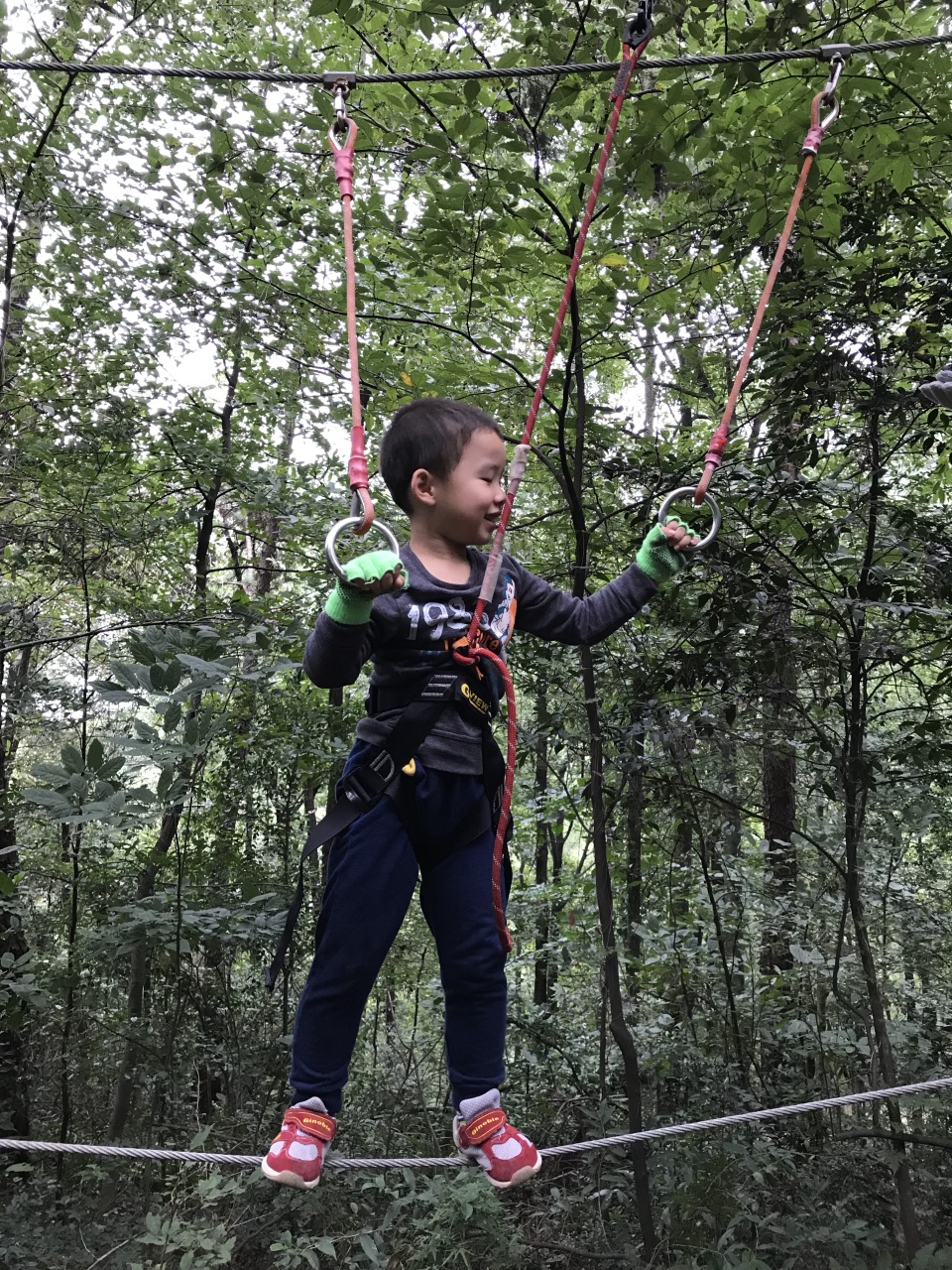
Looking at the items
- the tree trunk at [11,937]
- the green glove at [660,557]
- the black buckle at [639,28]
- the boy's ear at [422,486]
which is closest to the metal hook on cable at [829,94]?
the black buckle at [639,28]

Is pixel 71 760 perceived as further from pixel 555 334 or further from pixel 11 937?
pixel 11 937

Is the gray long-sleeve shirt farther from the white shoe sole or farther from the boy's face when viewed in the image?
the white shoe sole

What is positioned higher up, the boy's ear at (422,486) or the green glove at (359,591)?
the boy's ear at (422,486)

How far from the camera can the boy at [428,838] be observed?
1.61 metres

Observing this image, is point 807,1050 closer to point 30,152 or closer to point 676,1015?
point 676,1015

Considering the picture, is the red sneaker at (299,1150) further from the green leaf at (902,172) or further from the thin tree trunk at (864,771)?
the green leaf at (902,172)

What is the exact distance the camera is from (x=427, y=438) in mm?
1690

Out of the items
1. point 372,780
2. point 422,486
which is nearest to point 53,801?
point 372,780

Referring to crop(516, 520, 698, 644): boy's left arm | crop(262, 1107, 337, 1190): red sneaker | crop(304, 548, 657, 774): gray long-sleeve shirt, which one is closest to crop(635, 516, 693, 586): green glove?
crop(516, 520, 698, 644): boy's left arm

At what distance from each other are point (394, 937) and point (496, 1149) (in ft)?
1.44

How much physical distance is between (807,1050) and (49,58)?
17.7ft

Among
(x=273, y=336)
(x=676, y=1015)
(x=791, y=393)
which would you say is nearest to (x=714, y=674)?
(x=791, y=393)

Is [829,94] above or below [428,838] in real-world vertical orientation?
above

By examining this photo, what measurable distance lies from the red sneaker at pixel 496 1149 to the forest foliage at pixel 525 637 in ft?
3.67
